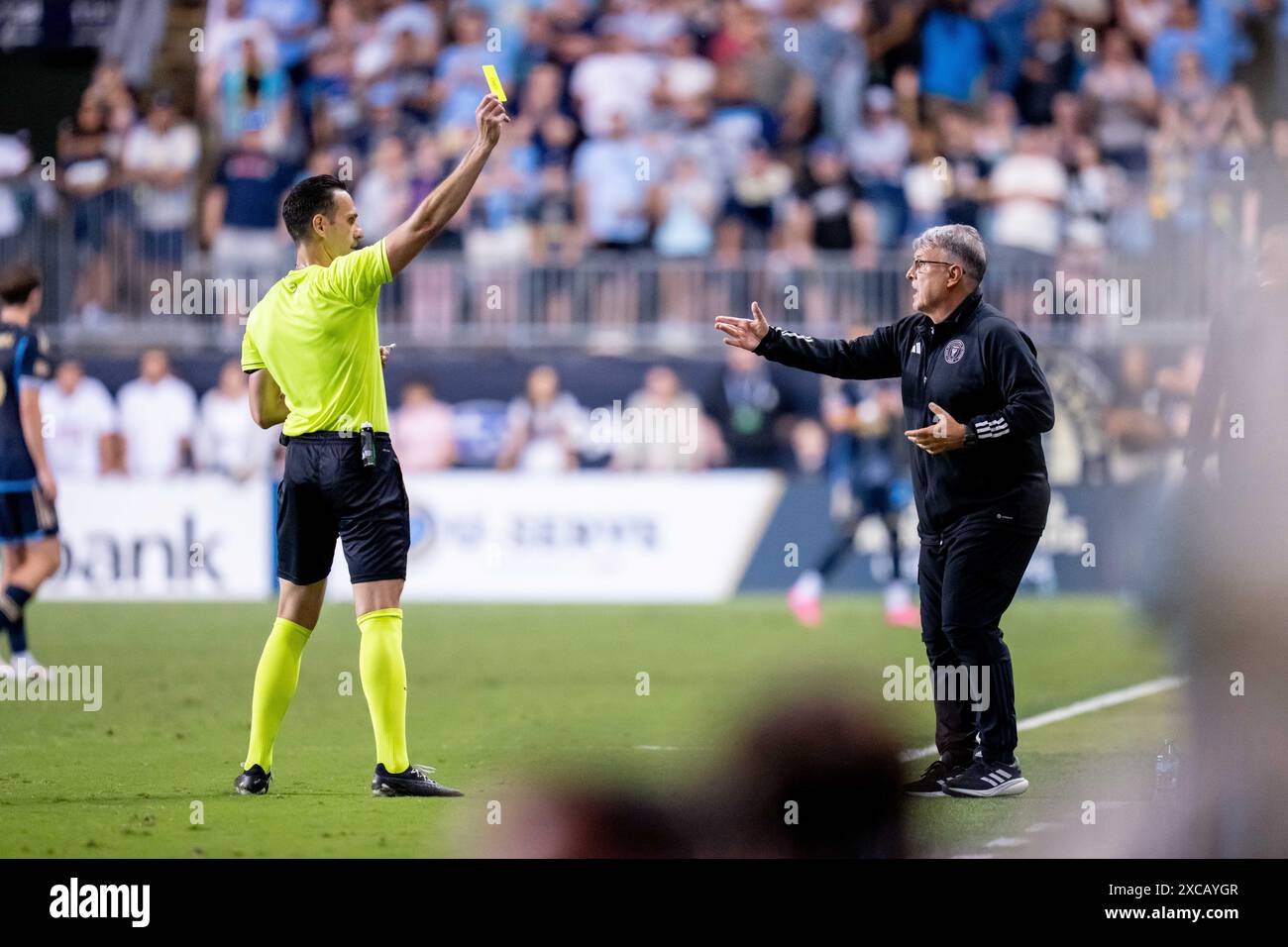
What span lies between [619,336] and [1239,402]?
11050mm

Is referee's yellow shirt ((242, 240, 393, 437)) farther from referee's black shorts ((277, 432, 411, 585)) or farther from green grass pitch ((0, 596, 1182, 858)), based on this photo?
green grass pitch ((0, 596, 1182, 858))

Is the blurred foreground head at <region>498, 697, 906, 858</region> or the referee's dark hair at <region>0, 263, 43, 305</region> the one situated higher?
the referee's dark hair at <region>0, 263, 43, 305</region>

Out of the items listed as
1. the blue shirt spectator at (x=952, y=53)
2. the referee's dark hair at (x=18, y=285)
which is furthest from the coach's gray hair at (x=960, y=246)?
the blue shirt spectator at (x=952, y=53)

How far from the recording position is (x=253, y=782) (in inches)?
331

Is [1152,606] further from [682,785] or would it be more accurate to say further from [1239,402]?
[682,785]

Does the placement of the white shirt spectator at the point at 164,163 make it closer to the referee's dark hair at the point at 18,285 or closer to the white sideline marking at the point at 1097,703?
the referee's dark hair at the point at 18,285

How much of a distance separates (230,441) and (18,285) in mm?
6953

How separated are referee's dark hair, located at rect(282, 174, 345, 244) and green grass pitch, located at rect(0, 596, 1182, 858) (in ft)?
7.86

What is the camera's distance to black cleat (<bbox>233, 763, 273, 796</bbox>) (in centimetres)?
841

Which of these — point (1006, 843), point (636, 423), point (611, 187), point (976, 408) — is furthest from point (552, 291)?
point (1006, 843)

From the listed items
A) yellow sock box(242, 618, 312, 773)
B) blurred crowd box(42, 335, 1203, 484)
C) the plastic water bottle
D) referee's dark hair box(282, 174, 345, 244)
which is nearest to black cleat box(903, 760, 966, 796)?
the plastic water bottle

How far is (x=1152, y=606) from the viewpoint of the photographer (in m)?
8.95

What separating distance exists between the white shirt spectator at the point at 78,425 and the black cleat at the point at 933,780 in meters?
12.3
